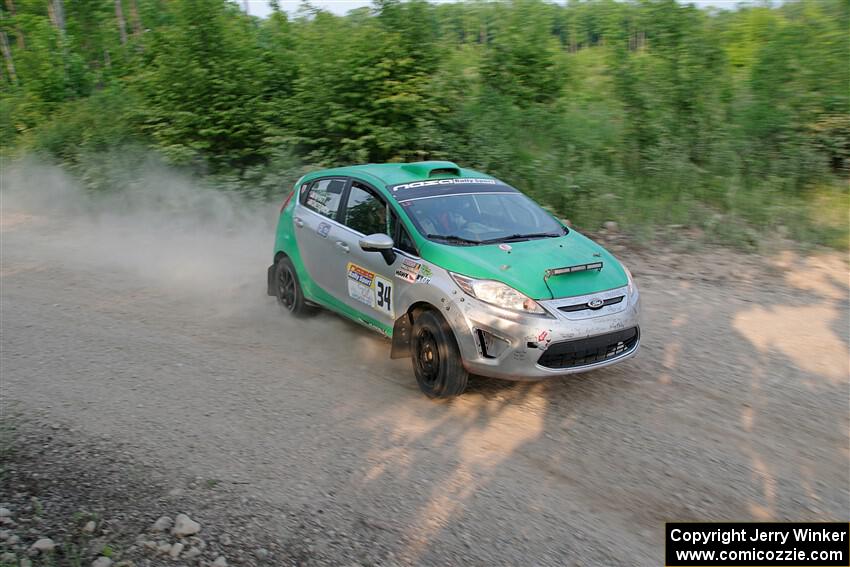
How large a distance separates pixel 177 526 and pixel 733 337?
536cm

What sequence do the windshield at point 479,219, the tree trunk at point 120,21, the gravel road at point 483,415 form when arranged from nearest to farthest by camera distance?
the gravel road at point 483,415, the windshield at point 479,219, the tree trunk at point 120,21

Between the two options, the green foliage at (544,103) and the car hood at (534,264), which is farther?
the green foliage at (544,103)

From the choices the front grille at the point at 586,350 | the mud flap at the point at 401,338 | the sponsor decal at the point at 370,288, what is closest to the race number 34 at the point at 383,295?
the sponsor decal at the point at 370,288

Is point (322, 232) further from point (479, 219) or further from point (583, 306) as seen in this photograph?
point (583, 306)

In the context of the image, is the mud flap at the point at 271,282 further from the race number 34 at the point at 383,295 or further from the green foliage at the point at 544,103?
the green foliage at the point at 544,103

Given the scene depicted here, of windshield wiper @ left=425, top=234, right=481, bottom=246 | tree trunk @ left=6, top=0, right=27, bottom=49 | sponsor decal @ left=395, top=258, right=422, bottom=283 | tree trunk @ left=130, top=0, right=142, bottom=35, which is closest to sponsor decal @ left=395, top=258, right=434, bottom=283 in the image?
sponsor decal @ left=395, top=258, right=422, bottom=283

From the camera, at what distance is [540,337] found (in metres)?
5.29

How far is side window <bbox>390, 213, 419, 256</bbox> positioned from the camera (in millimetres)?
6145

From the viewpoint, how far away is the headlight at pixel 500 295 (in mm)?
5395

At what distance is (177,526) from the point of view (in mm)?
4180

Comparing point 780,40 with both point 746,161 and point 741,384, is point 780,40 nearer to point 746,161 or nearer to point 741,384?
point 746,161

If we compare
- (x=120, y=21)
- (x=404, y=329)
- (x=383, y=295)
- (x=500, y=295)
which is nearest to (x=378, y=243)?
(x=383, y=295)

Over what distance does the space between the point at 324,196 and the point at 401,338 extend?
2135 mm

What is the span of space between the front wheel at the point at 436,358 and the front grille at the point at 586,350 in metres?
0.68
